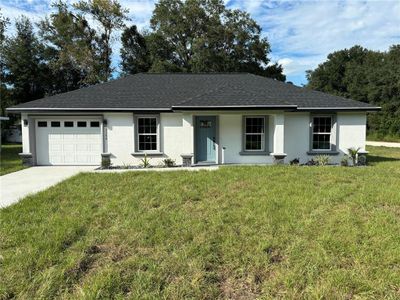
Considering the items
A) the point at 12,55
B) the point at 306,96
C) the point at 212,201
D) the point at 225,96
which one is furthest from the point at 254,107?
the point at 12,55

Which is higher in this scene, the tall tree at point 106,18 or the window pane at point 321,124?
the tall tree at point 106,18

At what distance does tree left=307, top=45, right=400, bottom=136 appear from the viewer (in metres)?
37.1

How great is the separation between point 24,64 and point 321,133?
103 ft

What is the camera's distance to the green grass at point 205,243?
3.20 m

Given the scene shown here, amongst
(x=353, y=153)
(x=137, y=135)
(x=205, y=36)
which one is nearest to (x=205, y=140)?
(x=137, y=135)

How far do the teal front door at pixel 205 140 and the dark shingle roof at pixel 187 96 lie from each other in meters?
1.10

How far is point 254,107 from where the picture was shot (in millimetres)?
11477

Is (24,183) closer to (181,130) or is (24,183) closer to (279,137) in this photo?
(181,130)

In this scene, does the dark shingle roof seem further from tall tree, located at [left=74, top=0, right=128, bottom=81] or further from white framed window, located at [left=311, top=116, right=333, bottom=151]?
tall tree, located at [left=74, top=0, right=128, bottom=81]

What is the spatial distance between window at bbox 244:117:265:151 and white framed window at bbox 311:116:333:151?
93.3 inches

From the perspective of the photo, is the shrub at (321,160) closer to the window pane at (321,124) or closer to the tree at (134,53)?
the window pane at (321,124)

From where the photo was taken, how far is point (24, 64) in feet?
102

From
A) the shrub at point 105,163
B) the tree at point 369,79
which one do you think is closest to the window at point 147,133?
the shrub at point 105,163

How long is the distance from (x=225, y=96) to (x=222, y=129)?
1.42 meters
